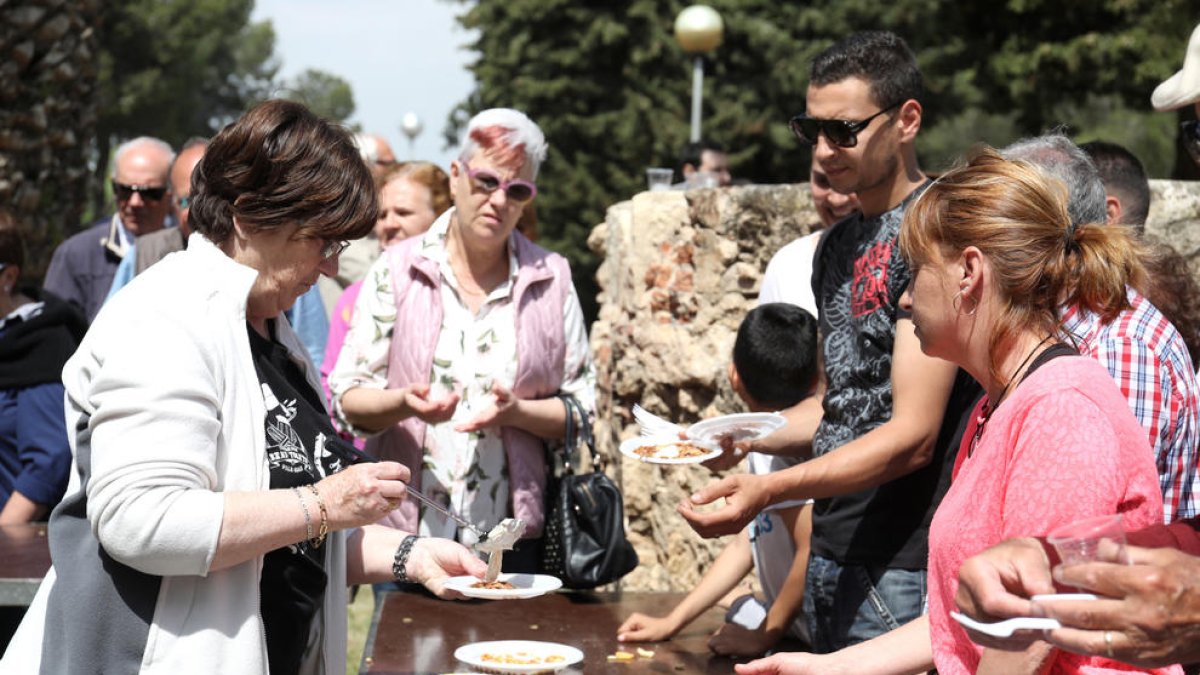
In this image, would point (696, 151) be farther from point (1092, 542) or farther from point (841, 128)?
point (1092, 542)

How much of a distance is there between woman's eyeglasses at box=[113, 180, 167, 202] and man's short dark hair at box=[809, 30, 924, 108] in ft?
12.4

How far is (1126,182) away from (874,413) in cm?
120

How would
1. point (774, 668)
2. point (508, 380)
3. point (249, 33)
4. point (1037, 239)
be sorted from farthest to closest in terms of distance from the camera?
point (249, 33), point (508, 380), point (774, 668), point (1037, 239)

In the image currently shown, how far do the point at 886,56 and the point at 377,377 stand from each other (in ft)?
6.16

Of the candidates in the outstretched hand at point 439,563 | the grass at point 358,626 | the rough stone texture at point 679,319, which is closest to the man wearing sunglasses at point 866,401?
the outstretched hand at point 439,563

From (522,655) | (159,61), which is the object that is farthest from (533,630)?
(159,61)

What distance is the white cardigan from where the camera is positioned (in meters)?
2.26

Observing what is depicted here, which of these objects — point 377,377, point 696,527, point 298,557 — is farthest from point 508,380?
point 298,557

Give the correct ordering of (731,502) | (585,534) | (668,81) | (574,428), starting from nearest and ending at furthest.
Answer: (731,502) < (585,534) < (574,428) < (668,81)

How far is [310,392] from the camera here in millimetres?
2812

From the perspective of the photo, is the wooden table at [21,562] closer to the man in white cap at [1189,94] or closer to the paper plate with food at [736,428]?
the paper plate with food at [736,428]

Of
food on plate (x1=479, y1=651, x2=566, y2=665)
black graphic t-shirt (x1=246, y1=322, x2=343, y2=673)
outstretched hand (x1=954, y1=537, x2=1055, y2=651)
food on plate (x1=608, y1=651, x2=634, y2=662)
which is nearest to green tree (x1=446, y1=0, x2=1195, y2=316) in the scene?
food on plate (x1=608, y1=651, x2=634, y2=662)

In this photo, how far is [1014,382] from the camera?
7.28ft

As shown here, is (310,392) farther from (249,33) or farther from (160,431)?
(249,33)
